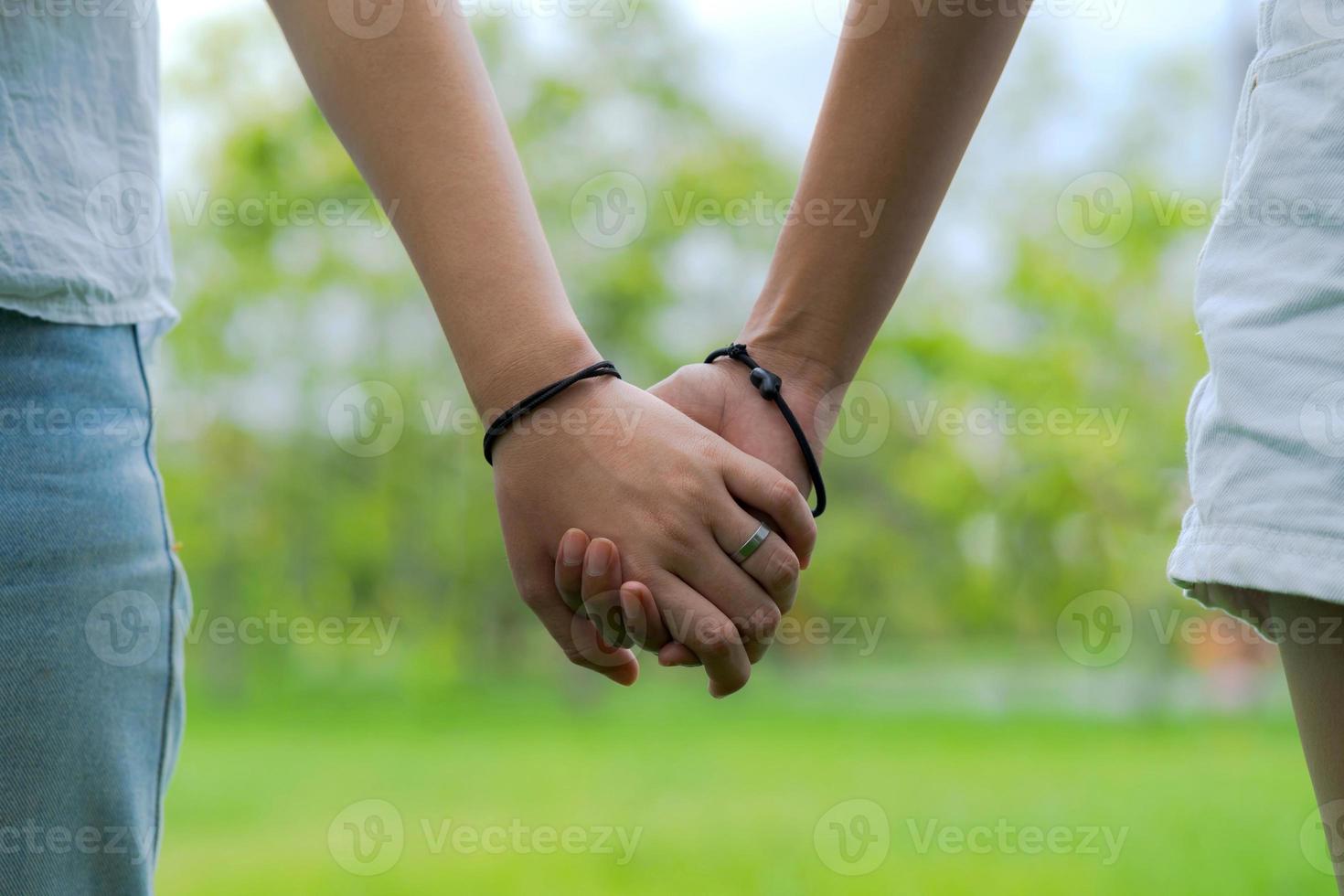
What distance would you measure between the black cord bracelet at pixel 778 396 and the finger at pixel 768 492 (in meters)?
0.05

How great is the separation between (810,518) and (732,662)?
16cm

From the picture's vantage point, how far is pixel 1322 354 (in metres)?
0.64

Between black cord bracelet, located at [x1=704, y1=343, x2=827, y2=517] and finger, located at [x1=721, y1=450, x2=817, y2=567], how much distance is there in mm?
51

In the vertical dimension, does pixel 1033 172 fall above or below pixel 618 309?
above

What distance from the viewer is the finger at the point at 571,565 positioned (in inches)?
43.5

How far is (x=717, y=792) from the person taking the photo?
20.0 ft

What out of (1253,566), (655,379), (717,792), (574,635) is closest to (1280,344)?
(1253,566)

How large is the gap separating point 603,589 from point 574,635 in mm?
107

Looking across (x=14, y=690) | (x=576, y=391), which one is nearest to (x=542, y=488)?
(x=576, y=391)

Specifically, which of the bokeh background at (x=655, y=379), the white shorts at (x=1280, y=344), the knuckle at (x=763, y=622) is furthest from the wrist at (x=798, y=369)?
the bokeh background at (x=655, y=379)

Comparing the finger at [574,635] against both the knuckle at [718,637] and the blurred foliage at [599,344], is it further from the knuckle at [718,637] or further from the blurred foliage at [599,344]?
the blurred foliage at [599,344]

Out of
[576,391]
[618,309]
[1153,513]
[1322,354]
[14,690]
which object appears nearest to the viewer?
[1322,354]

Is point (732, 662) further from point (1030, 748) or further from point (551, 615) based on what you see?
point (1030, 748)

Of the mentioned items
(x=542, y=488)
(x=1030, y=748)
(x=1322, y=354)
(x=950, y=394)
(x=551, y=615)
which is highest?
(x=1322, y=354)
